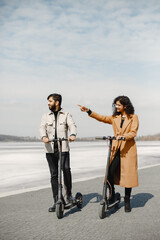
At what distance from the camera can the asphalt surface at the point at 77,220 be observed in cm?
433

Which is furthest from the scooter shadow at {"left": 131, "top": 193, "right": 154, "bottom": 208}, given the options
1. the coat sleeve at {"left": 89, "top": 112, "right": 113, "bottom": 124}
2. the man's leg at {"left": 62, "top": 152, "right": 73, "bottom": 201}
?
the coat sleeve at {"left": 89, "top": 112, "right": 113, "bottom": 124}

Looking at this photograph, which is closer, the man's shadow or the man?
the man

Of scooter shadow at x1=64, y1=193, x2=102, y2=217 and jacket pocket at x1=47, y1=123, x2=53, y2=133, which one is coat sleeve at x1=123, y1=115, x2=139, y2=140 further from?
scooter shadow at x1=64, y1=193, x2=102, y2=217

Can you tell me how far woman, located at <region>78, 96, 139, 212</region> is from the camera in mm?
5570

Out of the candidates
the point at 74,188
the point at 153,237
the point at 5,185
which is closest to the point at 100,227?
the point at 153,237

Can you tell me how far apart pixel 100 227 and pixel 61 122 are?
1.84m

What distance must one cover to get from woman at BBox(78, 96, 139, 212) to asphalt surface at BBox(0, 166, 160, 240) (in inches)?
19.7

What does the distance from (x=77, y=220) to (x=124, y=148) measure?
1.36m

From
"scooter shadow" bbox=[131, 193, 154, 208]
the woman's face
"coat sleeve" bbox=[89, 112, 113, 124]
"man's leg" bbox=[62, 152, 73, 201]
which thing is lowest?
"scooter shadow" bbox=[131, 193, 154, 208]

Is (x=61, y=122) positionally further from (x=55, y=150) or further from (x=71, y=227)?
(x=71, y=227)

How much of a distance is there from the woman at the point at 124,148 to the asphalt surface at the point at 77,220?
50cm

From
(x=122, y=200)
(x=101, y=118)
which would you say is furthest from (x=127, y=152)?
(x=122, y=200)

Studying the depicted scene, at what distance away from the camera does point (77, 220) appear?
5.09 m

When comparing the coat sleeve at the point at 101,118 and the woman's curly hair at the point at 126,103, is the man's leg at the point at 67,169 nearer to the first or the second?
the coat sleeve at the point at 101,118
